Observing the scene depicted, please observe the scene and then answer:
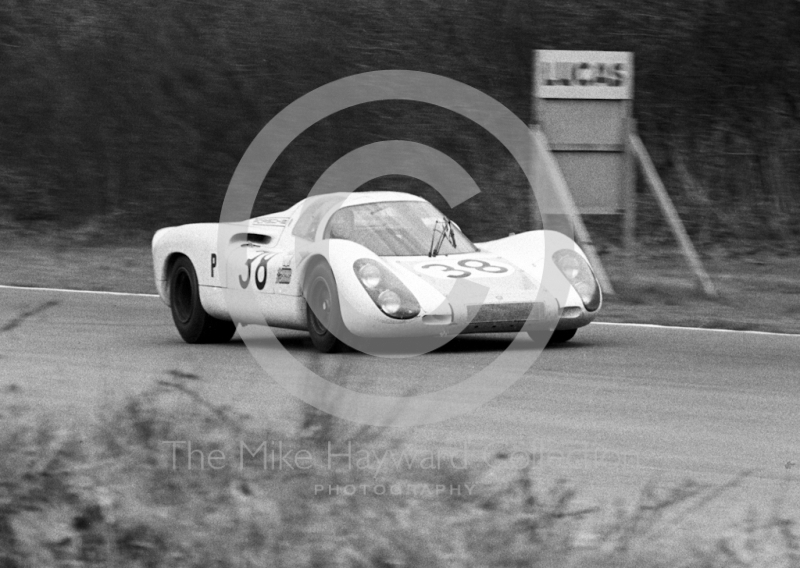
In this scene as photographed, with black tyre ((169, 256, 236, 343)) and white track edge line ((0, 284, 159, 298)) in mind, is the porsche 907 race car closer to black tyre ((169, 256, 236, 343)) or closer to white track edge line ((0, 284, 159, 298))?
black tyre ((169, 256, 236, 343))

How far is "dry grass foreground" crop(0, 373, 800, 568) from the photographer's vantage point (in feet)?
12.5

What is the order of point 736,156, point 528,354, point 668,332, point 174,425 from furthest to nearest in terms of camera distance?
point 736,156 < point 668,332 < point 528,354 < point 174,425

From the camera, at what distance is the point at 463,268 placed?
10.1 m

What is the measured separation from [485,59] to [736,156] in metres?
4.68

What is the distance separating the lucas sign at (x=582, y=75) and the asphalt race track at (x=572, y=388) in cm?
358

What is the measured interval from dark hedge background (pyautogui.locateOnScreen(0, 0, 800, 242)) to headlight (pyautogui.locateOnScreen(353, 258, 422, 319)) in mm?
12071

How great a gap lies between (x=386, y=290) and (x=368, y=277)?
16cm

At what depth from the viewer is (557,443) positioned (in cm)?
693

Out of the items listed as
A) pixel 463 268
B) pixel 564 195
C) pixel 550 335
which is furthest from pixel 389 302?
pixel 564 195

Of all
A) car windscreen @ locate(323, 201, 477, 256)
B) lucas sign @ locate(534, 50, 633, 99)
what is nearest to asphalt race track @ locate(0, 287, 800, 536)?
car windscreen @ locate(323, 201, 477, 256)

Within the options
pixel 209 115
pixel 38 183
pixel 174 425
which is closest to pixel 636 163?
pixel 209 115

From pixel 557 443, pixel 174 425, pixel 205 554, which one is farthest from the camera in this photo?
pixel 557 443

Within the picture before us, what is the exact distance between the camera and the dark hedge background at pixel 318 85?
23.2m

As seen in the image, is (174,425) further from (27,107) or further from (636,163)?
(27,107)
